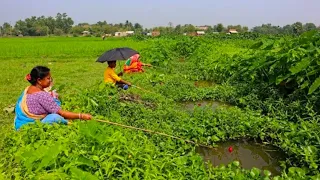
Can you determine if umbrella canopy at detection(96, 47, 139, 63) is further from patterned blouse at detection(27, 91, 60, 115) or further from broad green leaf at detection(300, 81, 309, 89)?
broad green leaf at detection(300, 81, 309, 89)

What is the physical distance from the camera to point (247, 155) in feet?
16.0

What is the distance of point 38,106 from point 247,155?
323cm

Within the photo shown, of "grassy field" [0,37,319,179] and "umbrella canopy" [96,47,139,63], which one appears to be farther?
"umbrella canopy" [96,47,139,63]

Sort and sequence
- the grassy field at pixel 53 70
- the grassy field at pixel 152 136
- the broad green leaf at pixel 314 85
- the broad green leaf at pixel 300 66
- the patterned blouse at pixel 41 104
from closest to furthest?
the grassy field at pixel 152 136 < the patterned blouse at pixel 41 104 < the broad green leaf at pixel 314 85 < the broad green leaf at pixel 300 66 < the grassy field at pixel 53 70

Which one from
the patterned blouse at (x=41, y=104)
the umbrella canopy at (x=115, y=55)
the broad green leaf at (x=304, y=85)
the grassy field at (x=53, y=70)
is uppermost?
the umbrella canopy at (x=115, y=55)

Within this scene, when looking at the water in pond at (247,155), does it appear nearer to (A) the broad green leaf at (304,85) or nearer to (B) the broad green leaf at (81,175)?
(A) the broad green leaf at (304,85)

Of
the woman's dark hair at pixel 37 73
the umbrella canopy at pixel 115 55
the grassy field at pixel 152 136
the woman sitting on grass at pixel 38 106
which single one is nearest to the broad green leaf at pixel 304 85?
the grassy field at pixel 152 136

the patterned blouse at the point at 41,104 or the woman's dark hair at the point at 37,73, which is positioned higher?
the woman's dark hair at the point at 37,73

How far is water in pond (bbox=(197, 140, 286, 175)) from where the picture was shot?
4574 millimetres

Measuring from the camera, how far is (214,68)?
35.7ft

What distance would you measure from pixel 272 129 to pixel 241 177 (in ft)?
6.72

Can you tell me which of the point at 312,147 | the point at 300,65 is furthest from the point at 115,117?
the point at 300,65

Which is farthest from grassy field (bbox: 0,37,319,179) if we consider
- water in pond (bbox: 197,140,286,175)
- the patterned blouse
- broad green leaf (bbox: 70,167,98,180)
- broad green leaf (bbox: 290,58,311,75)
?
broad green leaf (bbox: 290,58,311,75)

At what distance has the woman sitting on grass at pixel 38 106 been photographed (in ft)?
15.5
